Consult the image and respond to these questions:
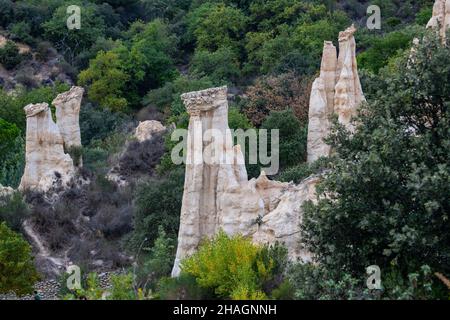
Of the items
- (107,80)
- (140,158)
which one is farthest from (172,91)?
(140,158)

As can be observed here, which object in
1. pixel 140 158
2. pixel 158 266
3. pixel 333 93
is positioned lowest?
pixel 158 266

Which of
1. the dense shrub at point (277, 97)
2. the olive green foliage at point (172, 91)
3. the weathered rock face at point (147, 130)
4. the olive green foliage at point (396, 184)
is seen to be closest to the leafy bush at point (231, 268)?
the olive green foliage at point (396, 184)

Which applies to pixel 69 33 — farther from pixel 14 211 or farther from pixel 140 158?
pixel 14 211

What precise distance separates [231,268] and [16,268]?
758cm

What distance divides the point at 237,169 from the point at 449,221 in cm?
614

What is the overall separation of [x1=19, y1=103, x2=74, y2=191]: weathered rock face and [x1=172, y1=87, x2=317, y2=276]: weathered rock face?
9.32 m

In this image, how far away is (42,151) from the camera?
28.1 metres

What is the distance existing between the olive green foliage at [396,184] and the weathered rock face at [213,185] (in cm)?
375

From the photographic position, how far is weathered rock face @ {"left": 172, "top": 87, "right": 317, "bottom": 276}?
64.0 ft

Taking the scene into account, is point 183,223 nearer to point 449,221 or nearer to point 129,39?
point 449,221

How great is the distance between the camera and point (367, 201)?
591 inches

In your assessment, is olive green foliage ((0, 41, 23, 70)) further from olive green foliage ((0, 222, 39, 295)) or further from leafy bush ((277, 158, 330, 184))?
olive green foliage ((0, 222, 39, 295))

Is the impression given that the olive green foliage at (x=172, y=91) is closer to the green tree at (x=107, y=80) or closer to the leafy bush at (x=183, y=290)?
the green tree at (x=107, y=80)

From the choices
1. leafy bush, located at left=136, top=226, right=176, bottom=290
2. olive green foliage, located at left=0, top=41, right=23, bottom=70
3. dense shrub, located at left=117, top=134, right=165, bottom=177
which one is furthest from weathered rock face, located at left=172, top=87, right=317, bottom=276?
olive green foliage, located at left=0, top=41, right=23, bottom=70
